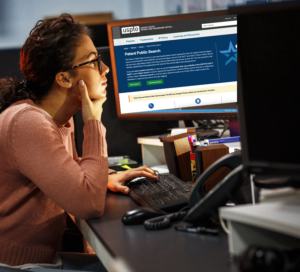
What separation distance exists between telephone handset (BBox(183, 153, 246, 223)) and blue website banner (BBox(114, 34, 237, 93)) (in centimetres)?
83

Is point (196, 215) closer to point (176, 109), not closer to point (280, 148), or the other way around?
point (280, 148)

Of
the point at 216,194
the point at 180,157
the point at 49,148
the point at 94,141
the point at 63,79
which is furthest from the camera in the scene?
the point at 180,157

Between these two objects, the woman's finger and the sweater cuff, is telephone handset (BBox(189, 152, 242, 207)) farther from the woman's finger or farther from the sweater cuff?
the woman's finger

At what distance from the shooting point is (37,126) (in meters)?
0.93

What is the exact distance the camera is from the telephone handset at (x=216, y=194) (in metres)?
0.68

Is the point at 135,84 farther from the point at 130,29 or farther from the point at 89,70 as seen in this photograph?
the point at 89,70

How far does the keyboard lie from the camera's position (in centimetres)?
89

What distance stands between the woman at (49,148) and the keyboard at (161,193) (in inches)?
1.6

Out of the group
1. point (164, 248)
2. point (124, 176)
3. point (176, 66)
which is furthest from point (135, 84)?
point (164, 248)

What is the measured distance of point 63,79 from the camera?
1.16 metres

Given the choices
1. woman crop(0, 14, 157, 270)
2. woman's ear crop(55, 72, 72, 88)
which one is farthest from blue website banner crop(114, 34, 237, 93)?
woman's ear crop(55, 72, 72, 88)

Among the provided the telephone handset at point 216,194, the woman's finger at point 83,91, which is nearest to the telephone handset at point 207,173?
the telephone handset at point 216,194

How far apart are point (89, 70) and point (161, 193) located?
486 mm

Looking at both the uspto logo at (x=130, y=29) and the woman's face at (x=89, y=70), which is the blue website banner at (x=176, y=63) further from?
the woman's face at (x=89, y=70)
